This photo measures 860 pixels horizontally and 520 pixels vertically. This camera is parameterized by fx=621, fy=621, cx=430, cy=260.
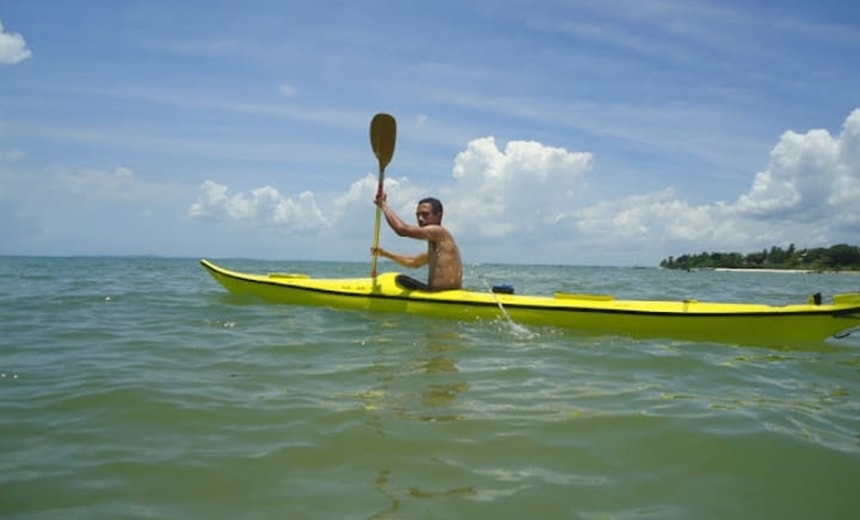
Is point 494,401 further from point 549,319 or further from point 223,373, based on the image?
point 549,319

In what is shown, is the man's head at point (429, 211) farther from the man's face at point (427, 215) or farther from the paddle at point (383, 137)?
the paddle at point (383, 137)

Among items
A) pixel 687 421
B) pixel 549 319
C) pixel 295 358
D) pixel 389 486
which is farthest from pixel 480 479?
pixel 549 319

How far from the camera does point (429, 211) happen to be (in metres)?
7.48

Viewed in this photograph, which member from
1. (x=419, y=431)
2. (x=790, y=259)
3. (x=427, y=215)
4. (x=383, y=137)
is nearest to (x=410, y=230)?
(x=427, y=215)

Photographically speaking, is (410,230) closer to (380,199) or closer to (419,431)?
(380,199)

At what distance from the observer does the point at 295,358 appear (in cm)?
498

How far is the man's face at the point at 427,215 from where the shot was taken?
7.48 meters

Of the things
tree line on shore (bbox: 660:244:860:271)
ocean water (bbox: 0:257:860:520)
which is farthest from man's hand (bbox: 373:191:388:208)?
tree line on shore (bbox: 660:244:860:271)

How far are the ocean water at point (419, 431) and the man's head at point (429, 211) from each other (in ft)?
7.16

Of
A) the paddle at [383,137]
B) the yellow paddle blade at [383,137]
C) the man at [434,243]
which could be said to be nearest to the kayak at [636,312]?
the man at [434,243]

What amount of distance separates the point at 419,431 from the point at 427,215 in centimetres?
468

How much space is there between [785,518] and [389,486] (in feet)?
4.69

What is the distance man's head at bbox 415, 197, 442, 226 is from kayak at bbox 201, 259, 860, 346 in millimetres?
866

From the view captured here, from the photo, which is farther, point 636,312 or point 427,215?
point 427,215
